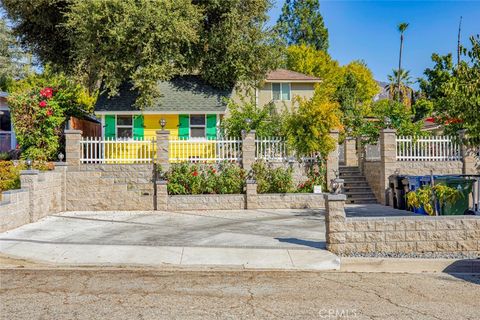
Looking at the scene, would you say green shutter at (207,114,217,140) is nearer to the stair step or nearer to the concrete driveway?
the stair step

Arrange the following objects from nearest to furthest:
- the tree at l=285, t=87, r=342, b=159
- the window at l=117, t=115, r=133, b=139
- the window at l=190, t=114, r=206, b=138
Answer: the tree at l=285, t=87, r=342, b=159
the window at l=117, t=115, r=133, b=139
the window at l=190, t=114, r=206, b=138

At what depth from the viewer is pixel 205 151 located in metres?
18.7

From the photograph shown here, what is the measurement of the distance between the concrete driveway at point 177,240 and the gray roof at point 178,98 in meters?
8.73

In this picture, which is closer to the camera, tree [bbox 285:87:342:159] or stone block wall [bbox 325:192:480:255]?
stone block wall [bbox 325:192:480:255]

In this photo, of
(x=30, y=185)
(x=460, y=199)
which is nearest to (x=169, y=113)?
(x=30, y=185)

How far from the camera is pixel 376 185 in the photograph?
1917 centimetres

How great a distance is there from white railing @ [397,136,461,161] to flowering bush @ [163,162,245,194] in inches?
256

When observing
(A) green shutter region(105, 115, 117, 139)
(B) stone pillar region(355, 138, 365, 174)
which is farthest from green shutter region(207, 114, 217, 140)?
(B) stone pillar region(355, 138, 365, 174)

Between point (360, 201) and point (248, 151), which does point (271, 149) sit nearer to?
point (248, 151)

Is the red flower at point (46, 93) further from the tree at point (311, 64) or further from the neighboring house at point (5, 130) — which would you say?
the tree at point (311, 64)

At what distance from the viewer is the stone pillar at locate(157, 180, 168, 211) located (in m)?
16.8

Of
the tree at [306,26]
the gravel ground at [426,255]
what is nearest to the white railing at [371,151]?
the gravel ground at [426,255]

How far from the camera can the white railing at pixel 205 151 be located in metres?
18.2

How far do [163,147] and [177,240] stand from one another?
23.1ft
